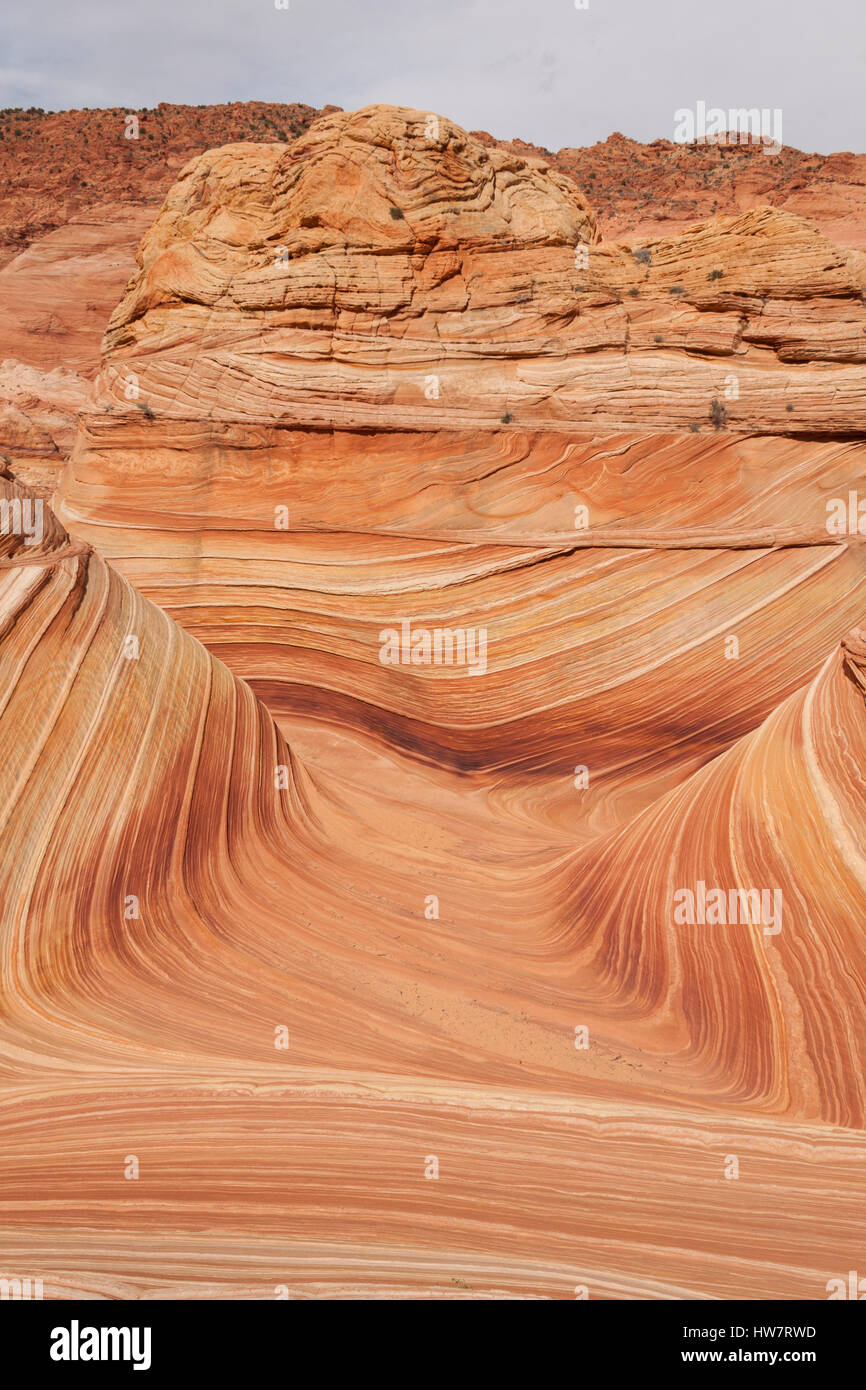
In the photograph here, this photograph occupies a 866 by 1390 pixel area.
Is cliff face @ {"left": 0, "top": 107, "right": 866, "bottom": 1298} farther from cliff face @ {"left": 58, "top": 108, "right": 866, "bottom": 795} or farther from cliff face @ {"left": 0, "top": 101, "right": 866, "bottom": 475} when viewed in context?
cliff face @ {"left": 0, "top": 101, "right": 866, "bottom": 475}

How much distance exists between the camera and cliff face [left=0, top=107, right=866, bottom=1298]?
3.33 metres

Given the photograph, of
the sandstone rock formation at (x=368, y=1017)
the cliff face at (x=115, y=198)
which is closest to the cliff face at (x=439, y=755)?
the sandstone rock formation at (x=368, y=1017)

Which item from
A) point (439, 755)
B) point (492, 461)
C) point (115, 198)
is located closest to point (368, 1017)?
point (439, 755)

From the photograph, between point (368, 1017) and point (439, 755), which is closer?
point (368, 1017)

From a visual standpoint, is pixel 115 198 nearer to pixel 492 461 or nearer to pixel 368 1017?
pixel 492 461

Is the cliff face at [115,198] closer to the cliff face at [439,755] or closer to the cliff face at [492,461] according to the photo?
the cliff face at [492,461]

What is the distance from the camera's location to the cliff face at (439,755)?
10.9 ft

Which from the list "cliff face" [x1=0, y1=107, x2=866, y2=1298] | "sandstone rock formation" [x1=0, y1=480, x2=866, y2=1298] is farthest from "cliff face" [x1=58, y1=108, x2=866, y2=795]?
"sandstone rock formation" [x1=0, y1=480, x2=866, y2=1298]

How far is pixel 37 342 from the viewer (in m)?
22.2

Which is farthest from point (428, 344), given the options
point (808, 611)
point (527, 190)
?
point (808, 611)

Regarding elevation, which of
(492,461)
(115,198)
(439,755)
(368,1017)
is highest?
(115,198)

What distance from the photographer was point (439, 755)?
875 centimetres

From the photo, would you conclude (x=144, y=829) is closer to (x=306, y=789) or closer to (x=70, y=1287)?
(x=306, y=789)

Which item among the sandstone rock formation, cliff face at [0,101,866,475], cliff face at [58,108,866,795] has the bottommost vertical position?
the sandstone rock formation
